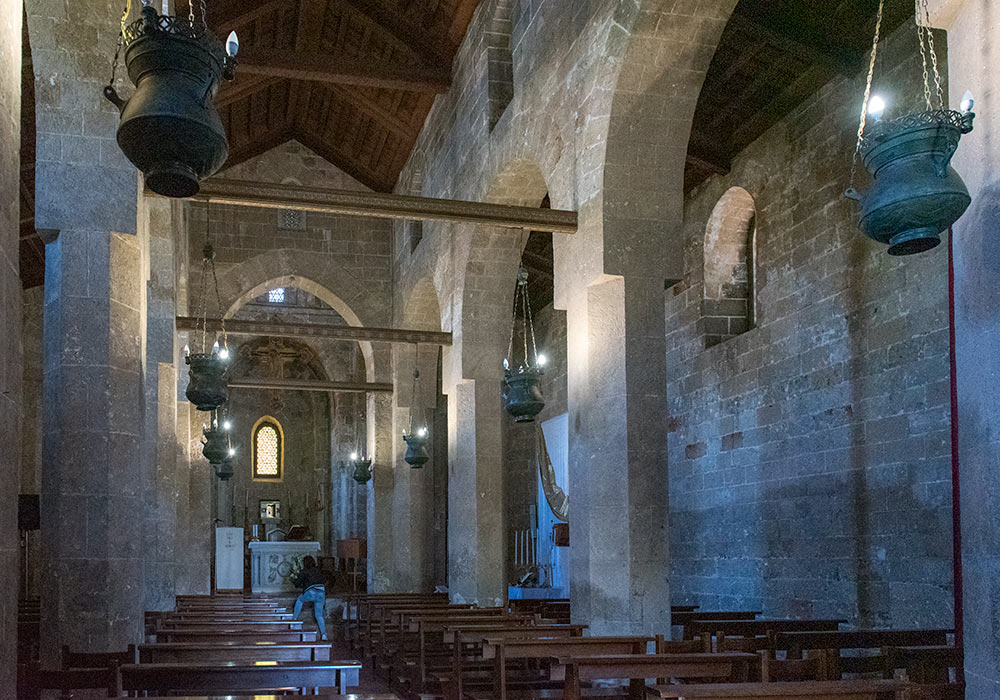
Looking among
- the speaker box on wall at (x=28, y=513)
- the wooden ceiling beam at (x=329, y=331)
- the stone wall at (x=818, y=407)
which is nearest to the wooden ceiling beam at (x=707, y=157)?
the stone wall at (x=818, y=407)

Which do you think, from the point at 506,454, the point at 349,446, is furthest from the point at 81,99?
the point at 349,446

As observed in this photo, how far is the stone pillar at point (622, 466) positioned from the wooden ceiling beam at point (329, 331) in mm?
5517

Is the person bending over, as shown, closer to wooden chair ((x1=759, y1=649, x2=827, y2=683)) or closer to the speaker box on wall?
the speaker box on wall

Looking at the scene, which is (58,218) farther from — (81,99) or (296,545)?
(296,545)

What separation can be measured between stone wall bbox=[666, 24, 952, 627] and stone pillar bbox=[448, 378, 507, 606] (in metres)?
2.73

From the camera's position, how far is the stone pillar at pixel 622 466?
26.1ft

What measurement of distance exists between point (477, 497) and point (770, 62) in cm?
614

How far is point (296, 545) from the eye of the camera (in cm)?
2258

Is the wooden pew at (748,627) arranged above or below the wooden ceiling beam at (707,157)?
below

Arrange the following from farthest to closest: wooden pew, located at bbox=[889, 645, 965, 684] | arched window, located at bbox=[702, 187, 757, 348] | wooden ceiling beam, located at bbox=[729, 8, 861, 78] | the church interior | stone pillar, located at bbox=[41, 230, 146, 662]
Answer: arched window, located at bbox=[702, 187, 757, 348], wooden ceiling beam, located at bbox=[729, 8, 861, 78], stone pillar, located at bbox=[41, 230, 146, 662], wooden pew, located at bbox=[889, 645, 965, 684], the church interior

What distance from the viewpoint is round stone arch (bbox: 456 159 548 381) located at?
13.2m

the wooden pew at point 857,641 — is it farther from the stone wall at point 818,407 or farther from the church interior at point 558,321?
the stone wall at point 818,407

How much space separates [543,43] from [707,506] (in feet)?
20.7

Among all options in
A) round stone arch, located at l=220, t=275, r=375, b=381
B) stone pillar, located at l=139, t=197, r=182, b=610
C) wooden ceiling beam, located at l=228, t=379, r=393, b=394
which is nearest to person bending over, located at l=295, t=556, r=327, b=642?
stone pillar, located at l=139, t=197, r=182, b=610
